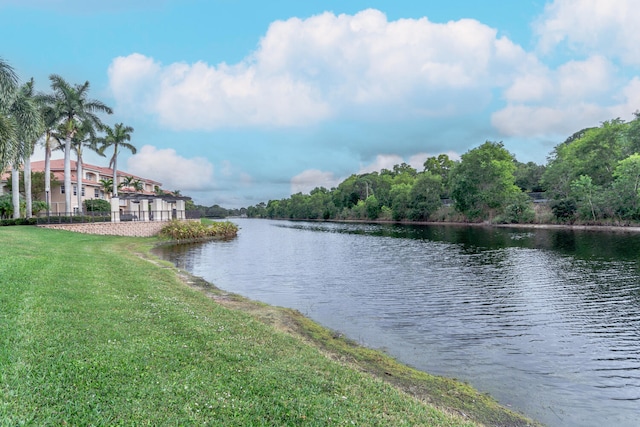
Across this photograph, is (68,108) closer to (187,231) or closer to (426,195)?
(187,231)

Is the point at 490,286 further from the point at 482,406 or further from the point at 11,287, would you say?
the point at 11,287

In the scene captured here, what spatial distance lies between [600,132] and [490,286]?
194 feet

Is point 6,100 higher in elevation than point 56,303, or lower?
higher

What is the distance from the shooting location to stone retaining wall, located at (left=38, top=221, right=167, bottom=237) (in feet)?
122

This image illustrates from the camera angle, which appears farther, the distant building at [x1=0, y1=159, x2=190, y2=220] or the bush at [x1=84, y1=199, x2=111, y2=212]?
the bush at [x1=84, y1=199, x2=111, y2=212]

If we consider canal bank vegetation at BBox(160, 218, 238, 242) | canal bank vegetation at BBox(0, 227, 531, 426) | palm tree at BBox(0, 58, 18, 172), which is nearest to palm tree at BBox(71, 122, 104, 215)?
canal bank vegetation at BBox(160, 218, 238, 242)

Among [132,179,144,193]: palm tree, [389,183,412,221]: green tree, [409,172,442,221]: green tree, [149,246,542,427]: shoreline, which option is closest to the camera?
[149,246,542,427]: shoreline

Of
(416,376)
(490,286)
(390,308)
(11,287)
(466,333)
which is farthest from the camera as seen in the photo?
(490,286)

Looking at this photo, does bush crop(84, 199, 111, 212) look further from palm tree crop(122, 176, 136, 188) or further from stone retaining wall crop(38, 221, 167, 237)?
stone retaining wall crop(38, 221, 167, 237)

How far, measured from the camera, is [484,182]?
74250mm

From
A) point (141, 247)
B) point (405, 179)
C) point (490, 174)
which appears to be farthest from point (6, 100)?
point (405, 179)

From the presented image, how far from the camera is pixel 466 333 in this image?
11242 millimetres

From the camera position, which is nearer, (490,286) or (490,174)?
(490,286)

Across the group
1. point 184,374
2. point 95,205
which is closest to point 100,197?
point 95,205
